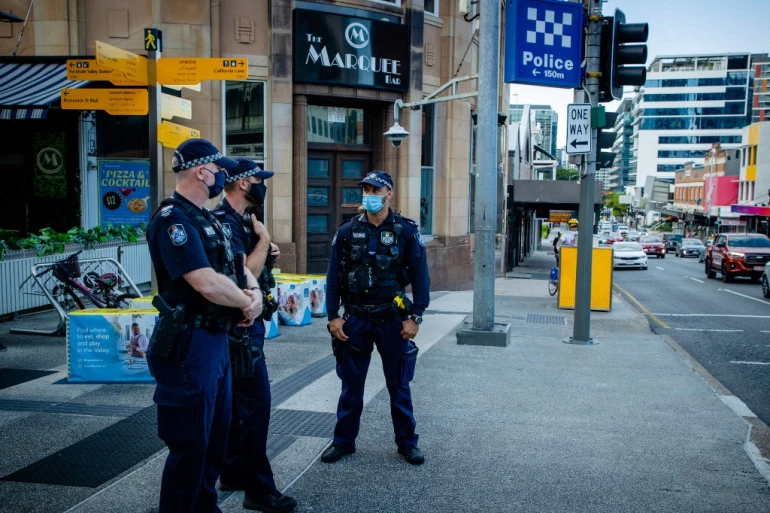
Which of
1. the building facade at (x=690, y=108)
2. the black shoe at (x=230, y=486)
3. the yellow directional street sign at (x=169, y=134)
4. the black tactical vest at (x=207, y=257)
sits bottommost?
the black shoe at (x=230, y=486)

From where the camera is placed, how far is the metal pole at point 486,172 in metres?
9.38

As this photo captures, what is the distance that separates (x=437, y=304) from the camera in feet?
45.9

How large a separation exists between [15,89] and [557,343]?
33.2ft

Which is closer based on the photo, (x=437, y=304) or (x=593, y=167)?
(x=593, y=167)

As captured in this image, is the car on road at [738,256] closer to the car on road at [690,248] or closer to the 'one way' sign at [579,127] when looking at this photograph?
the 'one way' sign at [579,127]

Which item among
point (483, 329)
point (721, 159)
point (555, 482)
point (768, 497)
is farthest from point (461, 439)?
point (721, 159)

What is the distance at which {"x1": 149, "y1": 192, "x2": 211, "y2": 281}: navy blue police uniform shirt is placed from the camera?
128 inches

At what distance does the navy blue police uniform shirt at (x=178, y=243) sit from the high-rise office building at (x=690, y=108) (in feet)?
461

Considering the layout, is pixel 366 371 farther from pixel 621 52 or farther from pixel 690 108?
pixel 690 108

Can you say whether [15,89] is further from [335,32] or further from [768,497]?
[768,497]

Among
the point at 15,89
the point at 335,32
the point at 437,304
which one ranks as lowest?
the point at 437,304

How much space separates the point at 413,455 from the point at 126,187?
11020 mm

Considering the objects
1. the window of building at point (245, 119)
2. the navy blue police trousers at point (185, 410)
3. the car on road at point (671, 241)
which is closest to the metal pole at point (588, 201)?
the window of building at point (245, 119)

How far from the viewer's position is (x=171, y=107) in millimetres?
8656
